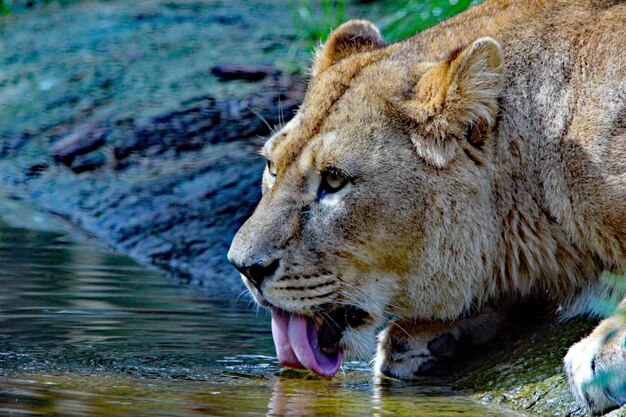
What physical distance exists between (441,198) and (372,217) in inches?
10.1

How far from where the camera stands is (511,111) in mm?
4934

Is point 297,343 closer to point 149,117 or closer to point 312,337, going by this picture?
point 312,337

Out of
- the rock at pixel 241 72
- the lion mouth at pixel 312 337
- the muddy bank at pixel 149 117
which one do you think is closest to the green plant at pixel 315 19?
the muddy bank at pixel 149 117

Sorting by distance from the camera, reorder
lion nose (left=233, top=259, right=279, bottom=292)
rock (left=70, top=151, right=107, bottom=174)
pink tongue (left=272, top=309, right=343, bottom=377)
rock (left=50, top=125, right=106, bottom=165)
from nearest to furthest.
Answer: lion nose (left=233, top=259, right=279, bottom=292), pink tongue (left=272, top=309, right=343, bottom=377), rock (left=70, top=151, right=107, bottom=174), rock (left=50, top=125, right=106, bottom=165)

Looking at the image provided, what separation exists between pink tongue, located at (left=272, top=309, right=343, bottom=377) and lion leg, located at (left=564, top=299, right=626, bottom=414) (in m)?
0.96

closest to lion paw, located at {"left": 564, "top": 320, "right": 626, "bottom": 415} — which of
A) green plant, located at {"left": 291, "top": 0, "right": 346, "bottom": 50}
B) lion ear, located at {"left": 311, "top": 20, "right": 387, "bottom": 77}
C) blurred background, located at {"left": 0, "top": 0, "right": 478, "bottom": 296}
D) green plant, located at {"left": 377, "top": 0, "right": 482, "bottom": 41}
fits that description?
lion ear, located at {"left": 311, "top": 20, "right": 387, "bottom": 77}

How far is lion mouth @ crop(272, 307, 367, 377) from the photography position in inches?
190

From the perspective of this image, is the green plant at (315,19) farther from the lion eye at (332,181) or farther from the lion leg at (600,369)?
the lion leg at (600,369)

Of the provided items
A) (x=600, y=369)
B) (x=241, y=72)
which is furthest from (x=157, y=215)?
(x=600, y=369)

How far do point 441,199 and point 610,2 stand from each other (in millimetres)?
1075

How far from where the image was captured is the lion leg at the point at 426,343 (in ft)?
16.5

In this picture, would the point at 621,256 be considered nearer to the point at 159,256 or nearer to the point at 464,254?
the point at 464,254

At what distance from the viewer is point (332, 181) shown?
486 centimetres

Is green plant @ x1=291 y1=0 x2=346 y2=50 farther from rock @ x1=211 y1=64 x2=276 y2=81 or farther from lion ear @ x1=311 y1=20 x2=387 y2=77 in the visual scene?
lion ear @ x1=311 y1=20 x2=387 y2=77
